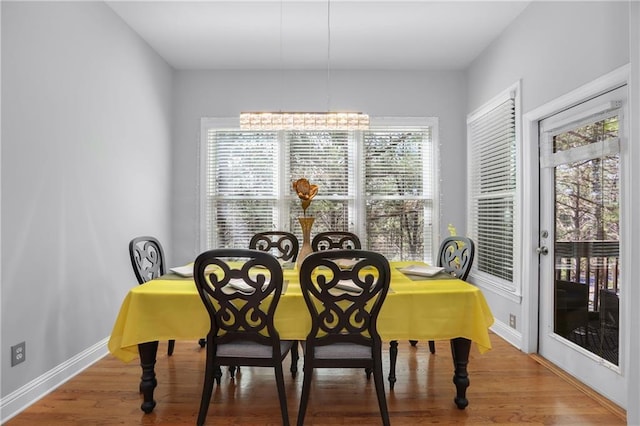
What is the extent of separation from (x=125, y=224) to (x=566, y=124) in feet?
12.9

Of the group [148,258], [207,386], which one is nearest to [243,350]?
[207,386]

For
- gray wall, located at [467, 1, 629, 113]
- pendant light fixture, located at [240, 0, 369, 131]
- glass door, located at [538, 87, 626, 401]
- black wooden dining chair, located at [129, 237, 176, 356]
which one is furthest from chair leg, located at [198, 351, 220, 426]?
gray wall, located at [467, 1, 629, 113]

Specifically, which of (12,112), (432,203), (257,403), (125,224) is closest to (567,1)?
(432,203)

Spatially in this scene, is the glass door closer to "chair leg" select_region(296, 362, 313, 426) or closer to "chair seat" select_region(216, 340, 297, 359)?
"chair leg" select_region(296, 362, 313, 426)

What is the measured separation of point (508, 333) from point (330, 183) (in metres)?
2.55

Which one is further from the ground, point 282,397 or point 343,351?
point 343,351

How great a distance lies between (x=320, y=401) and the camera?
250 centimetres

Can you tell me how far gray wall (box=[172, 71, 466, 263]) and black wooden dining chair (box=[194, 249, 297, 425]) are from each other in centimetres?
284

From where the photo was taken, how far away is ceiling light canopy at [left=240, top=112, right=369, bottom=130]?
2.96m

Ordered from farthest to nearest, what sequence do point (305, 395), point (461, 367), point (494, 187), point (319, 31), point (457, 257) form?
point (494, 187) < point (319, 31) < point (457, 257) < point (461, 367) < point (305, 395)

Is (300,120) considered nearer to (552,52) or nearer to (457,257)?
(457,257)

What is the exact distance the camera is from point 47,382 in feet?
8.60

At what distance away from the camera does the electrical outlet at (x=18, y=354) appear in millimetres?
2338

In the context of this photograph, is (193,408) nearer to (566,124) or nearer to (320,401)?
(320,401)
